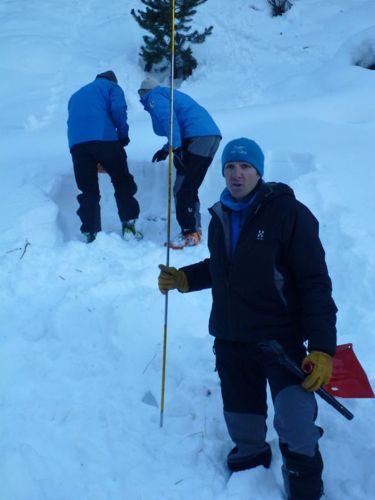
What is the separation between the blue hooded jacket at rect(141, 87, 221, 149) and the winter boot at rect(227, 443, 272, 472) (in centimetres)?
336

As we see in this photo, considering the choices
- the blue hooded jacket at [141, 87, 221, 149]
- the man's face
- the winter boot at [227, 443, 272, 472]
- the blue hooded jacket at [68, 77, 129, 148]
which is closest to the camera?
the man's face

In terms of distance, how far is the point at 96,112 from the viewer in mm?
5387

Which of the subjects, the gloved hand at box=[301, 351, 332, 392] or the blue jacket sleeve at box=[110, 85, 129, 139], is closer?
the gloved hand at box=[301, 351, 332, 392]

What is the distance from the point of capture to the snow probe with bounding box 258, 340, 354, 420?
224 cm

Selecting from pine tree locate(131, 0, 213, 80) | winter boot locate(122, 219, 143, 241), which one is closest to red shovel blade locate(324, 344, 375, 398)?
winter boot locate(122, 219, 143, 241)

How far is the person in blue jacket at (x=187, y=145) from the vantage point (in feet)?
17.4

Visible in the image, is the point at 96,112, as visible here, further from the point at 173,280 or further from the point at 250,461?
the point at 250,461

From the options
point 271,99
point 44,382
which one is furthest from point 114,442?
point 271,99

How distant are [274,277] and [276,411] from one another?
607 millimetres

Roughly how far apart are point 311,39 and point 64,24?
8.72 m

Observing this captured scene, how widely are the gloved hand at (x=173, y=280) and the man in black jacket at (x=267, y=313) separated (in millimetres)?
190

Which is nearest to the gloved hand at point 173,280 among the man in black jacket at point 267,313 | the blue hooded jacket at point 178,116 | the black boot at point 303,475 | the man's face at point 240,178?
the man in black jacket at point 267,313

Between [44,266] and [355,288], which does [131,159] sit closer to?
[44,266]

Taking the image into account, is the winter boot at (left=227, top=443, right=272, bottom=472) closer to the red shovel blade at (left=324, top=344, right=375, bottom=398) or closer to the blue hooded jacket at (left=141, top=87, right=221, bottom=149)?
the red shovel blade at (left=324, top=344, right=375, bottom=398)
